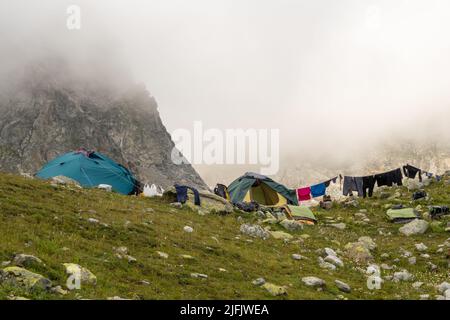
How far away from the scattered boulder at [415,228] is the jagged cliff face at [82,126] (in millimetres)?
123380

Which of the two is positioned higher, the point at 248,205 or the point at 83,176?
the point at 83,176

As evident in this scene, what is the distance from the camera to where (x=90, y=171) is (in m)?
31.5

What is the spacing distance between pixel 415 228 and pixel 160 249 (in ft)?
49.2

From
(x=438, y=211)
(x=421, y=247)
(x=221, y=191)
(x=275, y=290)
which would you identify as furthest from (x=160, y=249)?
(x=221, y=191)

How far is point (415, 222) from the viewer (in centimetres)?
2314

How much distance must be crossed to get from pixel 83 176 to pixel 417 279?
77.3 ft

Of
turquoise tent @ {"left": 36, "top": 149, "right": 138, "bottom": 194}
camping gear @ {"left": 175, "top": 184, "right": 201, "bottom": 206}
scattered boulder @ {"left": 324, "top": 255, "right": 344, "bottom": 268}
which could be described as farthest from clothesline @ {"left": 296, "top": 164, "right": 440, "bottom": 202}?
scattered boulder @ {"left": 324, "top": 255, "right": 344, "bottom": 268}

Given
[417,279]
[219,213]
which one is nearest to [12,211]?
[219,213]

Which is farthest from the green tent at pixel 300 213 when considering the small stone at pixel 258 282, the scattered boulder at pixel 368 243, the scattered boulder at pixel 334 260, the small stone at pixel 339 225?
A: the small stone at pixel 258 282

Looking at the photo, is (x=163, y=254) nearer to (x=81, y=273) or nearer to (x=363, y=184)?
(x=81, y=273)

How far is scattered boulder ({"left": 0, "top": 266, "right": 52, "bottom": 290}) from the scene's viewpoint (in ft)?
29.4

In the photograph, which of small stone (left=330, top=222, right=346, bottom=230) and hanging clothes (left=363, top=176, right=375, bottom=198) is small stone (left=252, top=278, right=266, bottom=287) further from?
hanging clothes (left=363, top=176, right=375, bottom=198)
